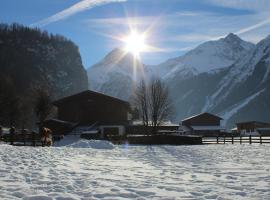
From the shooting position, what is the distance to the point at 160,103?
72062 mm

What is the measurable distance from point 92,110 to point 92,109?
0.21 metres

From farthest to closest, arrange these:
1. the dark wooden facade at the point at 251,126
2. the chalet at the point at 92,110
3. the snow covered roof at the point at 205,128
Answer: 1. the dark wooden facade at the point at 251,126
2. the snow covered roof at the point at 205,128
3. the chalet at the point at 92,110

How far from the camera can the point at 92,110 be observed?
7694 centimetres

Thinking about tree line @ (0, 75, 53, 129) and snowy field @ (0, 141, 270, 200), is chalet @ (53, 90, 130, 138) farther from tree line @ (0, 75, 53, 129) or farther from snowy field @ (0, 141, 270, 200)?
snowy field @ (0, 141, 270, 200)

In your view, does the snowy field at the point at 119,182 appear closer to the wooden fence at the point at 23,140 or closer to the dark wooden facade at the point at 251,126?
the wooden fence at the point at 23,140

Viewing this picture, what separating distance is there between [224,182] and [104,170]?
4421mm

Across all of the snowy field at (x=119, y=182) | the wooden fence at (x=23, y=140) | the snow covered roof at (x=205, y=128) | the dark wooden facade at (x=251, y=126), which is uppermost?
the dark wooden facade at (x=251, y=126)

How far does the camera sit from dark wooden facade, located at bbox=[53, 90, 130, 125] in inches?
3007

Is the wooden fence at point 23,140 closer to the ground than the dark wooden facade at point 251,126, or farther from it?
closer to the ground

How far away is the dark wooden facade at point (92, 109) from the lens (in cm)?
7638

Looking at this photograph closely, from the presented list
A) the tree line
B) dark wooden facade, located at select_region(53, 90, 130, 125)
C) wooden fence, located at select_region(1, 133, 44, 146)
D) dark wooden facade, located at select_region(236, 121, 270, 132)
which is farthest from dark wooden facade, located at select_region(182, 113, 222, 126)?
wooden fence, located at select_region(1, 133, 44, 146)

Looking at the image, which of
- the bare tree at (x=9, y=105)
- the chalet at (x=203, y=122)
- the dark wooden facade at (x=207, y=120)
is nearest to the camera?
the bare tree at (x=9, y=105)

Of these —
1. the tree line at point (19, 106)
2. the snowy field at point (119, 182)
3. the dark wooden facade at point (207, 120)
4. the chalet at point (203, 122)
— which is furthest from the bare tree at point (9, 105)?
the snowy field at point (119, 182)

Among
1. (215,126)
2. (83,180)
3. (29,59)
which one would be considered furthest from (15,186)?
(29,59)
